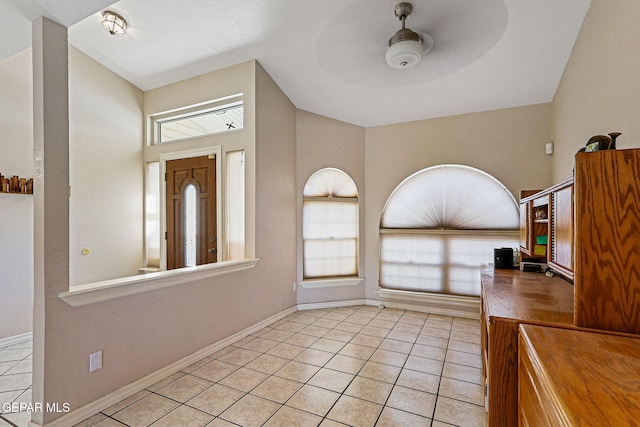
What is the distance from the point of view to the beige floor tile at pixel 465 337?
325 centimetres

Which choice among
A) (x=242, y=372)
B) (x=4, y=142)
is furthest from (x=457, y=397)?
(x=4, y=142)

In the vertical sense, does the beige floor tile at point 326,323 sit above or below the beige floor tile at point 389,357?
below

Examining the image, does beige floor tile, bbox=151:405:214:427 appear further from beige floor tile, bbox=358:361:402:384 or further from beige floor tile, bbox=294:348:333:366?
beige floor tile, bbox=358:361:402:384

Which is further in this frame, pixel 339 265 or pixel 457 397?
pixel 339 265

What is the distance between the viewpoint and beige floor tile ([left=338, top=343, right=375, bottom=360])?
291cm

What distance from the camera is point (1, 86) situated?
3107 millimetres

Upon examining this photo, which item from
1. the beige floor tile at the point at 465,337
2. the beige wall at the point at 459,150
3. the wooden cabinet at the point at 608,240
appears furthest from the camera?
the beige wall at the point at 459,150

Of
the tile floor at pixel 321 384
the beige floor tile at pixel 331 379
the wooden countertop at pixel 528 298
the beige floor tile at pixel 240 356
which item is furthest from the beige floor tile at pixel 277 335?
the wooden countertop at pixel 528 298

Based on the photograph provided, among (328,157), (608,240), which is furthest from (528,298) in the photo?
(328,157)

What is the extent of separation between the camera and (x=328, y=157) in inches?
175

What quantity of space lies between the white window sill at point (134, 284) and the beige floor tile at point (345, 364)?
1.40 meters

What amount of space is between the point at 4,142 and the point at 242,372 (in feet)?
11.5

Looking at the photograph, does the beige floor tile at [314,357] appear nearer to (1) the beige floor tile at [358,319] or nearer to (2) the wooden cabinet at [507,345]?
(1) the beige floor tile at [358,319]

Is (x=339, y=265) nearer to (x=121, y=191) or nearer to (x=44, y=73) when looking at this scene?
(x=121, y=191)
